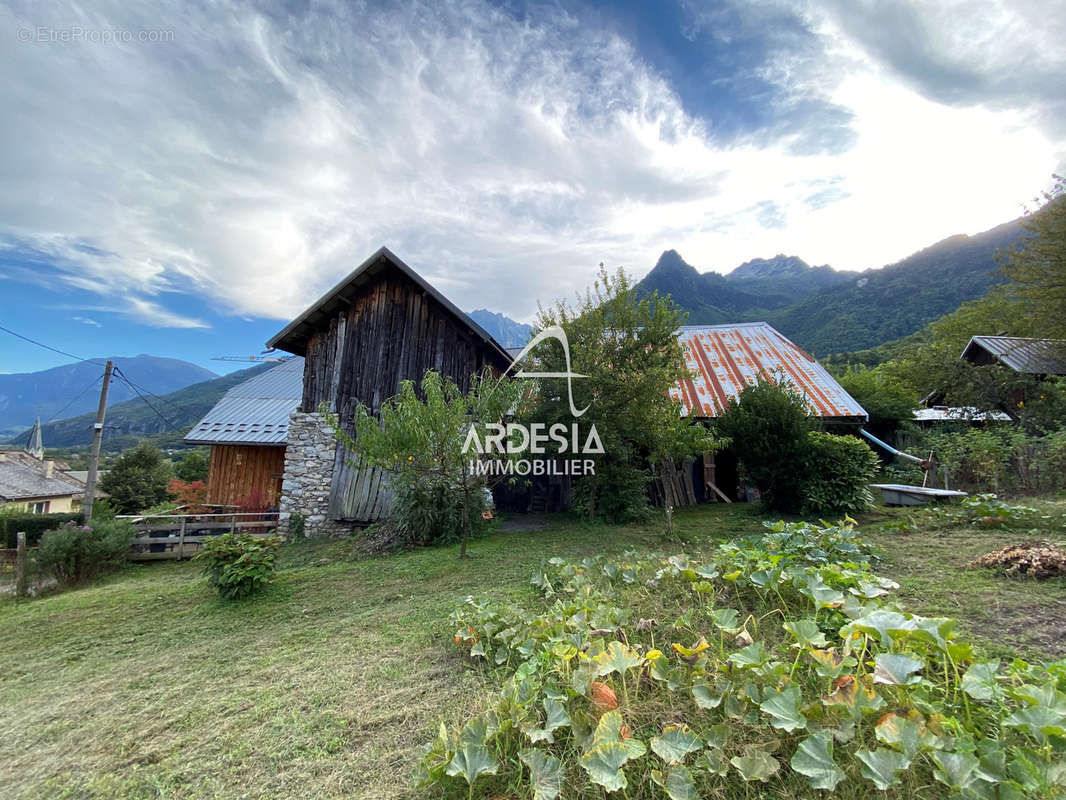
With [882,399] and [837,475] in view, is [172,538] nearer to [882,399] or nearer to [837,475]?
[837,475]

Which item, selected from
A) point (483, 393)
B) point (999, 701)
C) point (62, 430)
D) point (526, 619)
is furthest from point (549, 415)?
point (62, 430)

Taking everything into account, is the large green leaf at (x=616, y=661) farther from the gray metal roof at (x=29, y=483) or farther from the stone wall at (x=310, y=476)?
the gray metal roof at (x=29, y=483)

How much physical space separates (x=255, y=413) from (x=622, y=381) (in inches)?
455

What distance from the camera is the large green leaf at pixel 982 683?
1.54m

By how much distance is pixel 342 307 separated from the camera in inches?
379

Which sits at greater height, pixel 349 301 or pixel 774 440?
pixel 349 301

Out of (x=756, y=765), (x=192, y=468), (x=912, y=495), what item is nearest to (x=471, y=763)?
(x=756, y=765)

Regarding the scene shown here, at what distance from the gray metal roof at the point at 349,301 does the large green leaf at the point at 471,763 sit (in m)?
8.22

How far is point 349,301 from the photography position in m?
9.59

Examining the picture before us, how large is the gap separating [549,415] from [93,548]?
27.7 ft

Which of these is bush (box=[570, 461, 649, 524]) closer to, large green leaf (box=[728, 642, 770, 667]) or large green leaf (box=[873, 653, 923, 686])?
large green leaf (box=[728, 642, 770, 667])

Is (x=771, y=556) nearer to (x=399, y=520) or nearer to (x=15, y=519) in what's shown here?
(x=399, y=520)

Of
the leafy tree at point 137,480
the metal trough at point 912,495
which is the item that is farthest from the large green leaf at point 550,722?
the leafy tree at point 137,480

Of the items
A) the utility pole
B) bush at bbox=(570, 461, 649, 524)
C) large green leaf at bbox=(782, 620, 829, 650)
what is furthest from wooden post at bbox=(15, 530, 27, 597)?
large green leaf at bbox=(782, 620, 829, 650)
